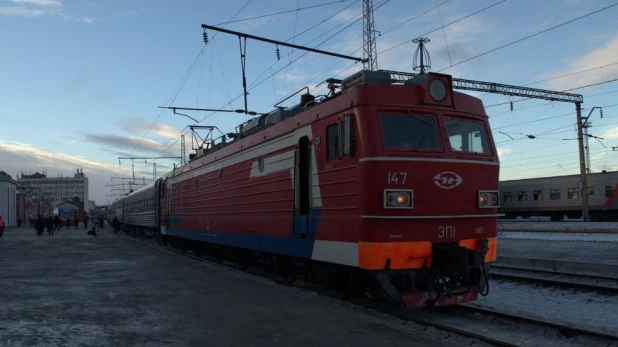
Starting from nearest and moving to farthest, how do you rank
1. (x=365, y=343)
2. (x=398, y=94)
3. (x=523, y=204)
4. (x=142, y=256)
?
(x=365, y=343) → (x=398, y=94) → (x=142, y=256) → (x=523, y=204)

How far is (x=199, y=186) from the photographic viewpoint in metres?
16.6

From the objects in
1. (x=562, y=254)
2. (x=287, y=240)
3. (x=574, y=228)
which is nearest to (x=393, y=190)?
(x=287, y=240)

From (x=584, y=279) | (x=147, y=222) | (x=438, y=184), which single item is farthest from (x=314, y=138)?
(x=147, y=222)

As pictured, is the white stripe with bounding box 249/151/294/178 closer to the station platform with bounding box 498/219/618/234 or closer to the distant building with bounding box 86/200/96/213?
the station platform with bounding box 498/219/618/234

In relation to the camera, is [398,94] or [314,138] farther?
[314,138]

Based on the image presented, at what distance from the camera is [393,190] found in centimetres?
733

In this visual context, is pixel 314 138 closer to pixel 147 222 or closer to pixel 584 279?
pixel 584 279

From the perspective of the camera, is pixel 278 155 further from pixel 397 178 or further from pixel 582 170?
pixel 582 170

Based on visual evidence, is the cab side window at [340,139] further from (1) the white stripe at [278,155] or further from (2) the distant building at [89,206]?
(2) the distant building at [89,206]

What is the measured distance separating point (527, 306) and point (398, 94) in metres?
4.11

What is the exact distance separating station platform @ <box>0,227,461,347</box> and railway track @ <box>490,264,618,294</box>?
465cm

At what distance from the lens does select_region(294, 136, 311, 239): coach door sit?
9148mm

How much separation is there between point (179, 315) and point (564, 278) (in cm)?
830

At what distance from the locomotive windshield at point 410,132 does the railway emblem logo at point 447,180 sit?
0.40 metres
